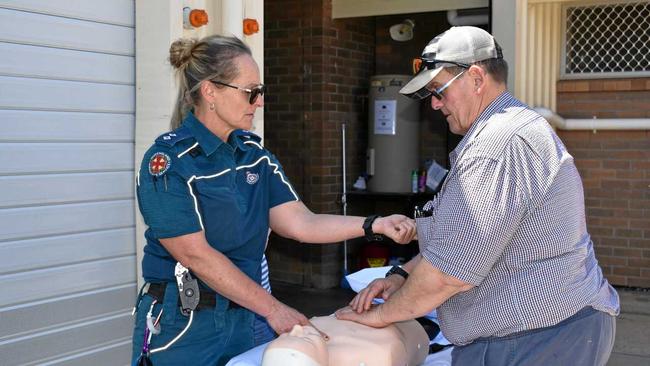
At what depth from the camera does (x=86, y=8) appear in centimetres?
456

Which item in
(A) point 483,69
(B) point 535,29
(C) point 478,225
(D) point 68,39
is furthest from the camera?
(B) point 535,29

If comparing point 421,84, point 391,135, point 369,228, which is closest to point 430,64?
point 421,84

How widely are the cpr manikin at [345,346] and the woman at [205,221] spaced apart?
0.14 m

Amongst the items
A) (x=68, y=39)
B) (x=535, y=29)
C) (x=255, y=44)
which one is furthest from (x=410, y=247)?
(x=68, y=39)

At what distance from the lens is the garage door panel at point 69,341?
4230 millimetres

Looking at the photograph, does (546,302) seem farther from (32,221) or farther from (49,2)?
(49,2)

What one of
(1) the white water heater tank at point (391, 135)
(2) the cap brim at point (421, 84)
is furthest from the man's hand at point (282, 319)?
(1) the white water heater tank at point (391, 135)

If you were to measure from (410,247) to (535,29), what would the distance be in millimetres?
3066

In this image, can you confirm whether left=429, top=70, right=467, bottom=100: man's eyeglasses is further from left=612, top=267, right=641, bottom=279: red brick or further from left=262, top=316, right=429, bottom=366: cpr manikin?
left=612, top=267, right=641, bottom=279: red brick

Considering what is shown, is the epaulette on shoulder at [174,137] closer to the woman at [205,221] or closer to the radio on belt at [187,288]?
the woman at [205,221]

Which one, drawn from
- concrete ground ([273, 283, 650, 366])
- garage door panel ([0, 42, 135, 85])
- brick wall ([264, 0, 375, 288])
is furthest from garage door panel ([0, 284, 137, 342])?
brick wall ([264, 0, 375, 288])

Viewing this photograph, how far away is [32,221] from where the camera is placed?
14.1 ft

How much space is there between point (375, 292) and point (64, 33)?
230 cm

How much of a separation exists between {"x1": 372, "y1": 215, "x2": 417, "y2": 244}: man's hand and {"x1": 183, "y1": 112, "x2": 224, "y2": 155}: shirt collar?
2.42 ft
